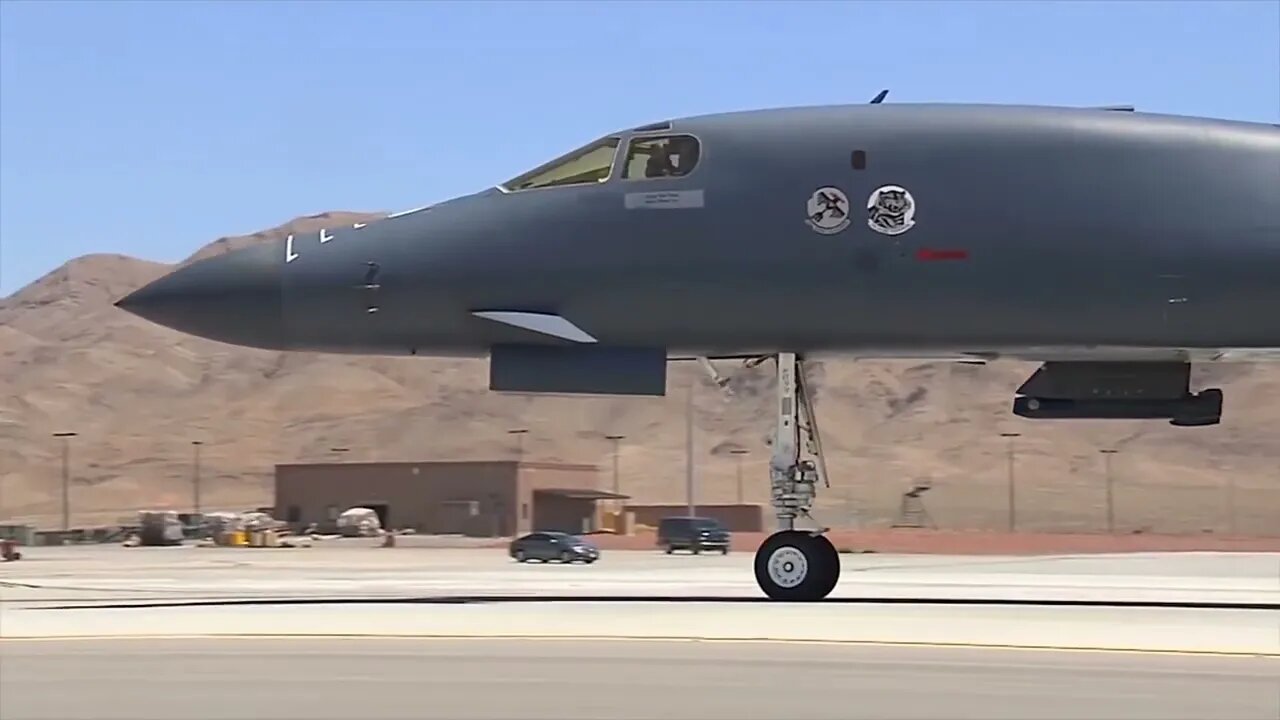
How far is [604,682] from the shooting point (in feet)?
32.0

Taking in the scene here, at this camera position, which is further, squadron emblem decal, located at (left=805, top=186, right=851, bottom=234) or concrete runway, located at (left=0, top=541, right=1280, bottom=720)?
squadron emblem decal, located at (left=805, top=186, right=851, bottom=234)

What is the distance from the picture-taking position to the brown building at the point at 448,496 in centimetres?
8950

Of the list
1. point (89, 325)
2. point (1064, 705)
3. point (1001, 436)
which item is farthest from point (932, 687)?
point (89, 325)

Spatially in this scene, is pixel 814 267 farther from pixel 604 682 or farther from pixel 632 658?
pixel 604 682

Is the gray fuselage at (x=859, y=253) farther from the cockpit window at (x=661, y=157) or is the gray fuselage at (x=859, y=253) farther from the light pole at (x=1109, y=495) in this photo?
the light pole at (x=1109, y=495)

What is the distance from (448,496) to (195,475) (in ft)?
159

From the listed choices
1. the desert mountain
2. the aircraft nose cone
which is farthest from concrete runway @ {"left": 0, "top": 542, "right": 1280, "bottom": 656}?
the desert mountain

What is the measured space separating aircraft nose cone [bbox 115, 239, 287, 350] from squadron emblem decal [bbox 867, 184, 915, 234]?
5484 millimetres

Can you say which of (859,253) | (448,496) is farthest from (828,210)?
(448,496)

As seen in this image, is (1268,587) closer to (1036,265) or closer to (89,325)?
(1036,265)

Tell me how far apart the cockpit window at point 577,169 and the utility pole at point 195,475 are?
10667cm

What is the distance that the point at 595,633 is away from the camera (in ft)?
41.0

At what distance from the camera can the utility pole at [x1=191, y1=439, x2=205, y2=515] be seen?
123250mm

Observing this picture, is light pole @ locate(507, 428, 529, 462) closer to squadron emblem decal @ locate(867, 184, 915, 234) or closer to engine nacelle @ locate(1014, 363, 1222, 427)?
engine nacelle @ locate(1014, 363, 1222, 427)
